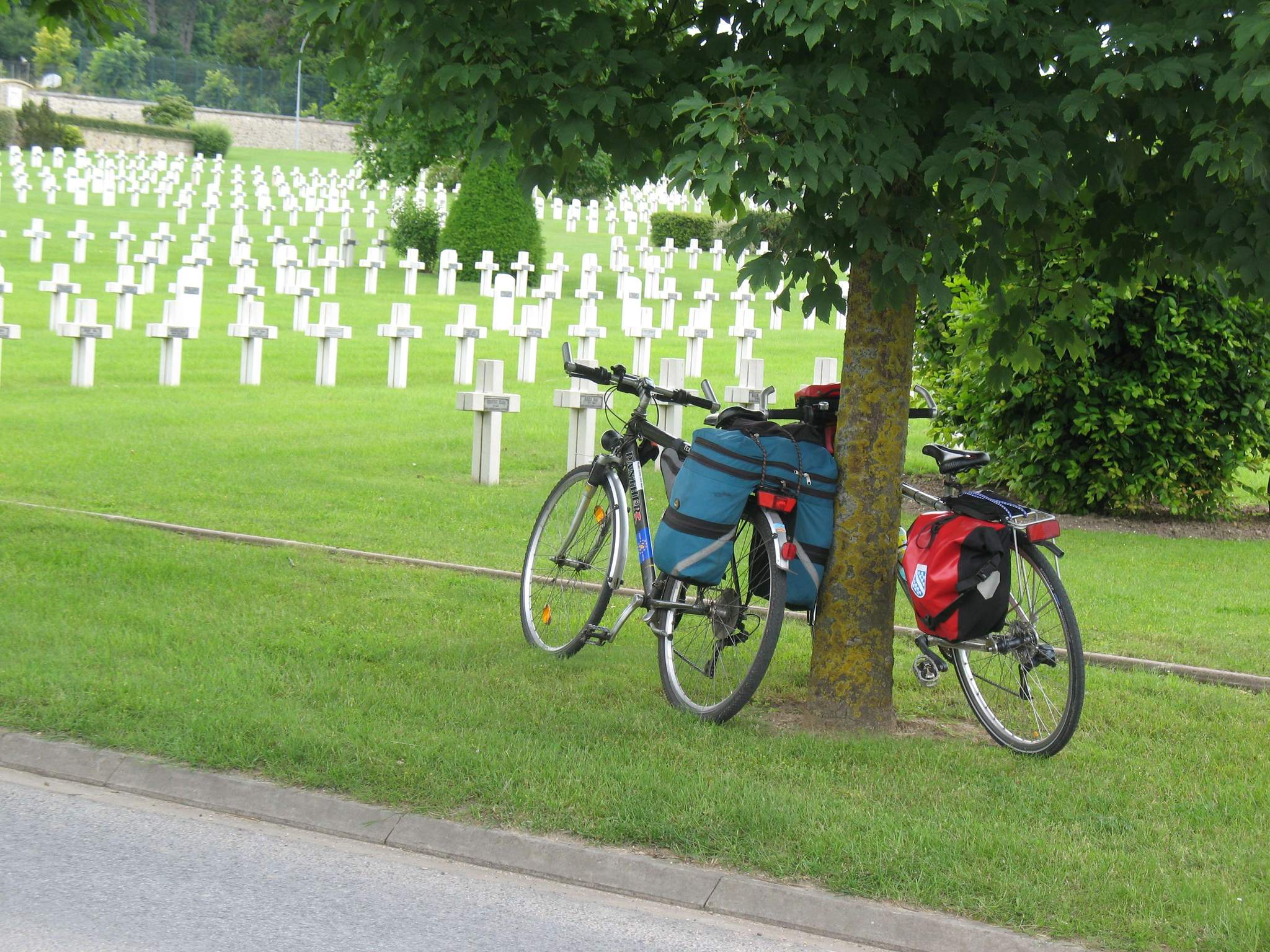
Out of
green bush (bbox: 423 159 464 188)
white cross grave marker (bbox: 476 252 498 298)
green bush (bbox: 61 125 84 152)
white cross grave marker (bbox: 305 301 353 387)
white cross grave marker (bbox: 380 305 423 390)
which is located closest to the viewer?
white cross grave marker (bbox: 305 301 353 387)

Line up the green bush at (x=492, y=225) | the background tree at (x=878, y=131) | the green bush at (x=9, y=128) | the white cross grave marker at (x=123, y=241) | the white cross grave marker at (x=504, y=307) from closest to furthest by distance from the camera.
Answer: the background tree at (x=878, y=131) → the white cross grave marker at (x=504, y=307) → the white cross grave marker at (x=123, y=241) → the green bush at (x=492, y=225) → the green bush at (x=9, y=128)

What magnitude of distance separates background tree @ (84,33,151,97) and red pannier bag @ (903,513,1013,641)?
94.3 metres

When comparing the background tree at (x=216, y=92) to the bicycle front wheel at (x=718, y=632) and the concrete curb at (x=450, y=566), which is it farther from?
the bicycle front wheel at (x=718, y=632)

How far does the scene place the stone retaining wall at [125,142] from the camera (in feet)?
246

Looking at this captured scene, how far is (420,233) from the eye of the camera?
39.9 meters

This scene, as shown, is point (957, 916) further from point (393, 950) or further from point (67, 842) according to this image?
point (67, 842)

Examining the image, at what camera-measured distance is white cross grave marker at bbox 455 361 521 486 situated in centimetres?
1197

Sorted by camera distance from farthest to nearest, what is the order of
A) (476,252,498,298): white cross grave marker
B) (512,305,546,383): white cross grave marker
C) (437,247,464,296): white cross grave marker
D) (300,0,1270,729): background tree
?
1. (437,247,464,296): white cross grave marker
2. (476,252,498,298): white cross grave marker
3. (512,305,546,383): white cross grave marker
4. (300,0,1270,729): background tree

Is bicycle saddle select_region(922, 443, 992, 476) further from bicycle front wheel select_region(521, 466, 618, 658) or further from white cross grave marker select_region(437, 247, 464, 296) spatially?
white cross grave marker select_region(437, 247, 464, 296)

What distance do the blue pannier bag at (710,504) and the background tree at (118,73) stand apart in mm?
93695

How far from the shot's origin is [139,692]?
562cm

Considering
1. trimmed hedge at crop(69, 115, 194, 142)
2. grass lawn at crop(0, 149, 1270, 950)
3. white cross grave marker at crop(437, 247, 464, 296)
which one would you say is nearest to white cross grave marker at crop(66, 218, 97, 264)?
white cross grave marker at crop(437, 247, 464, 296)

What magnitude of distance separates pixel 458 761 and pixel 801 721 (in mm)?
1485

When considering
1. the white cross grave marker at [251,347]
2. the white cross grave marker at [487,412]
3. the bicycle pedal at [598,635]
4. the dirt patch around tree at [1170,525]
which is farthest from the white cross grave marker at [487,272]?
the bicycle pedal at [598,635]
